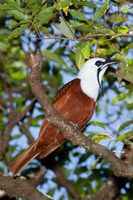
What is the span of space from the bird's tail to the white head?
0.59 metres

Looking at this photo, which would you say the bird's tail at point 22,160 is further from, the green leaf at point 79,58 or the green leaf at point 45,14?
the green leaf at point 45,14

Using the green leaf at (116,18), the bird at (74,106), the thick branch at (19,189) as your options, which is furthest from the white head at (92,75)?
the thick branch at (19,189)

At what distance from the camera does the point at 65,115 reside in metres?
3.52

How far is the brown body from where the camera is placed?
3.41 meters

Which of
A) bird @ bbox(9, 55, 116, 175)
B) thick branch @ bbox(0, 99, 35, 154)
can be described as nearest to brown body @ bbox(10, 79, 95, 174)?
bird @ bbox(9, 55, 116, 175)

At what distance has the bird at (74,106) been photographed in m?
3.38

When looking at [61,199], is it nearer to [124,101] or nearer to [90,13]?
[124,101]

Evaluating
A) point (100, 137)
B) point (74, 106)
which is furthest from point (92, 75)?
point (100, 137)

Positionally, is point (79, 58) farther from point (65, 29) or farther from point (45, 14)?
point (45, 14)

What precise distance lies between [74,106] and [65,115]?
0.30 ft

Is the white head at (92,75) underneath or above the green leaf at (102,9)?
underneath

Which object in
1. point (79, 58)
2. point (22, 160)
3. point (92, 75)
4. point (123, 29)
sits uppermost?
point (123, 29)

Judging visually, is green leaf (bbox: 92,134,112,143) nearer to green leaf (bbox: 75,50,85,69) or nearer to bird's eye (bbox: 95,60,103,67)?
green leaf (bbox: 75,50,85,69)

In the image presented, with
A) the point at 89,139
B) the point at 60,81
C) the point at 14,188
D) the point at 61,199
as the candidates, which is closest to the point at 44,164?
the point at 61,199
